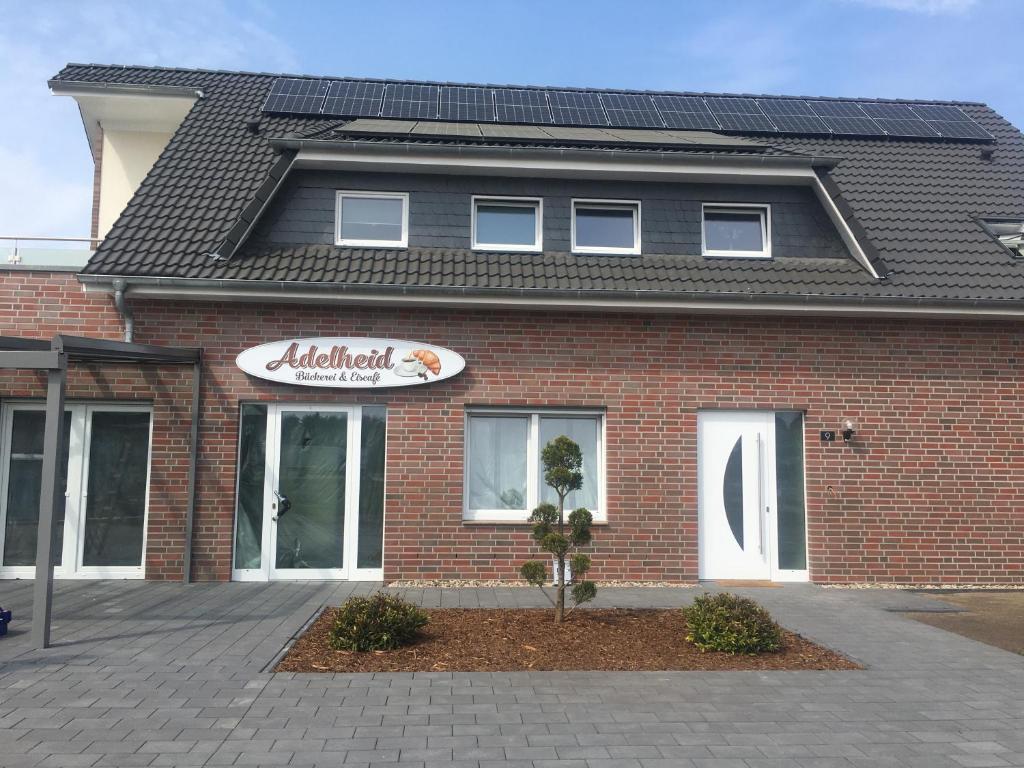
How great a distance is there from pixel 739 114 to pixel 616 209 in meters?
5.31

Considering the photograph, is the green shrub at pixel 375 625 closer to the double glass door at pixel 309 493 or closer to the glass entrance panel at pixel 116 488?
the double glass door at pixel 309 493

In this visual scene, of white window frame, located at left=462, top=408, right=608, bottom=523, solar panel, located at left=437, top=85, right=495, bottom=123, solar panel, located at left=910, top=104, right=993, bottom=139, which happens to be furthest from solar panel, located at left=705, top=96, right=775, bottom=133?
white window frame, located at left=462, top=408, right=608, bottom=523

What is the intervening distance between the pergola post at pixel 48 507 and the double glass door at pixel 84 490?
10.3 feet

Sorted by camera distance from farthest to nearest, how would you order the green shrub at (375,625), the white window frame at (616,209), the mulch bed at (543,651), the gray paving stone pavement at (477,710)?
the white window frame at (616,209) → the green shrub at (375,625) → the mulch bed at (543,651) → the gray paving stone pavement at (477,710)

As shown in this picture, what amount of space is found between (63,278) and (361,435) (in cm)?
430

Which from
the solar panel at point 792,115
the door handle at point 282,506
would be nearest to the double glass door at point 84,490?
the door handle at point 282,506

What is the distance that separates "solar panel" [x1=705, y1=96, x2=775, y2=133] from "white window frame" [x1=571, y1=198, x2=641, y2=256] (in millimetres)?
4057

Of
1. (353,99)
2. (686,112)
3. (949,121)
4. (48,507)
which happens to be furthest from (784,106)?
(48,507)

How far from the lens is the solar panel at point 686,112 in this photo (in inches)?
559

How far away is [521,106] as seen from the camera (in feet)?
47.5

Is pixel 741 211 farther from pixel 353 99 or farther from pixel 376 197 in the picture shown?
pixel 353 99

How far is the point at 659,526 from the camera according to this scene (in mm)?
10086

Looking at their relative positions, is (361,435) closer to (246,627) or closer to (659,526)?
A: (246,627)

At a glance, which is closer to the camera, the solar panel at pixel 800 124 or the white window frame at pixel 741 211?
the white window frame at pixel 741 211
